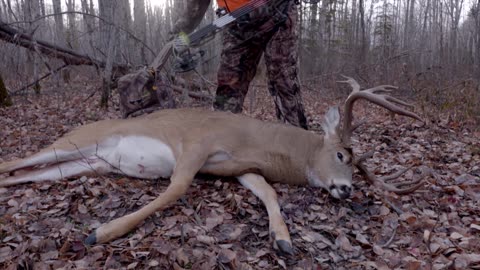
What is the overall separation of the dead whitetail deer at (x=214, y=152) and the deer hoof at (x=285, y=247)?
82 cm

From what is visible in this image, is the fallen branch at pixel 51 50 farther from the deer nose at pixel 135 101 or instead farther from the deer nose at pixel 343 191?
the deer nose at pixel 343 191

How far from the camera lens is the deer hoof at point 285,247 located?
3.39m

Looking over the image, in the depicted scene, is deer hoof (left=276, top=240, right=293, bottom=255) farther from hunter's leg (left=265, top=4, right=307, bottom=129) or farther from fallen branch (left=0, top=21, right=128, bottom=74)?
fallen branch (left=0, top=21, right=128, bottom=74)

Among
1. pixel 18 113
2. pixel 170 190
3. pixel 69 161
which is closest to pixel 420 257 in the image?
pixel 170 190

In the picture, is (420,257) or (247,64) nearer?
(420,257)

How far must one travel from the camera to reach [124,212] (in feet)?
12.4

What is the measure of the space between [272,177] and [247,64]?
6.10 ft

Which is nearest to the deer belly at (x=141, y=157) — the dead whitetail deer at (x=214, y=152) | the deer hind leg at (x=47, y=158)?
the dead whitetail deer at (x=214, y=152)

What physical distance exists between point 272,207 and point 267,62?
8.95 ft

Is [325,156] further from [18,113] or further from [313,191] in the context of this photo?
[18,113]

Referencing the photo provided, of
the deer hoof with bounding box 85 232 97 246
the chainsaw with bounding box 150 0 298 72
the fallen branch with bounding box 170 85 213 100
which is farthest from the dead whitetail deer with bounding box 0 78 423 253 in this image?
the fallen branch with bounding box 170 85 213 100

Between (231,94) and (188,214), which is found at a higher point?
(231,94)

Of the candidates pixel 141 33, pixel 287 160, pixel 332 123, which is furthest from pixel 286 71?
pixel 141 33

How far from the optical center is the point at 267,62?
6191 millimetres
